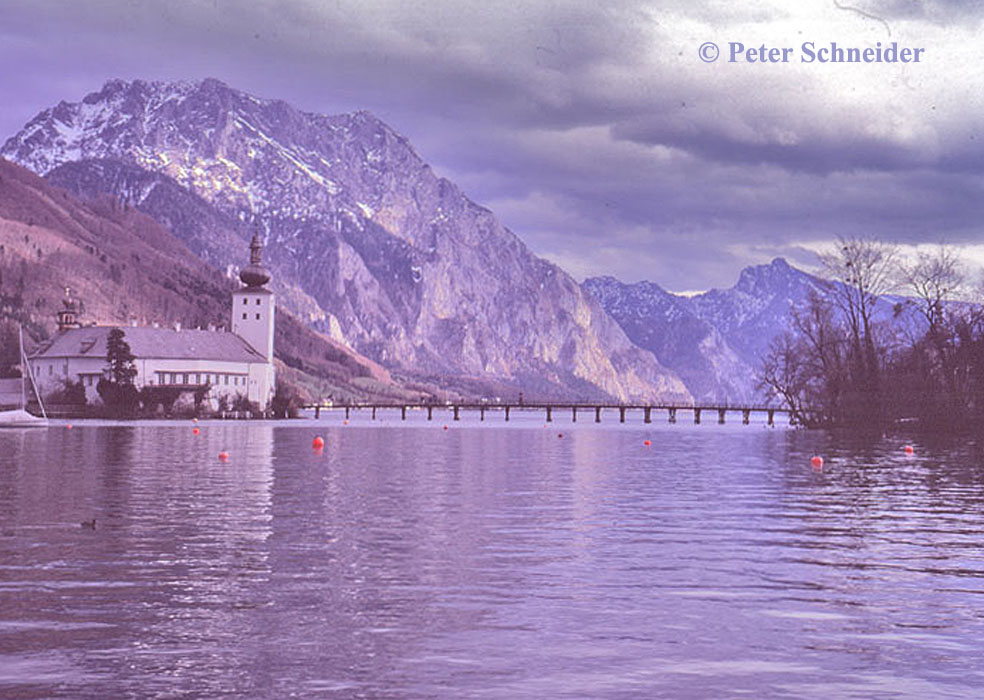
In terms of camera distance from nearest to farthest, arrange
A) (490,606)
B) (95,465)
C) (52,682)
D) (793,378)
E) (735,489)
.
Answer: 1. (52,682)
2. (490,606)
3. (735,489)
4. (95,465)
5. (793,378)

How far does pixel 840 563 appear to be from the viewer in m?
29.1

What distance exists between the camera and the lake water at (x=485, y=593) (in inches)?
650

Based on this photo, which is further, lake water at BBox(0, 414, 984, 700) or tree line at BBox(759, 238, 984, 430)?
tree line at BBox(759, 238, 984, 430)

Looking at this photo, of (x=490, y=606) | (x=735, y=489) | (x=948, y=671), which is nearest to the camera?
(x=948, y=671)

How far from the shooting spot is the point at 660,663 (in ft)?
57.2

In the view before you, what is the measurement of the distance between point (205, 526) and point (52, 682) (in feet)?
66.4

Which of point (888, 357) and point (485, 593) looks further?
point (888, 357)

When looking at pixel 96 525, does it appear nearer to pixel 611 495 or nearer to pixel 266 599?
pixel 266 599

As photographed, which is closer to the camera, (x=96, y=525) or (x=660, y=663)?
(x=660, y=663)

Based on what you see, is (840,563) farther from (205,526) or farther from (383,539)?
(205,526)

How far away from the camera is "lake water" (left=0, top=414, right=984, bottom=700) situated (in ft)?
54.1

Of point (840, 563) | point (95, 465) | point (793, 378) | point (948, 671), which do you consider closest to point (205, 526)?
point (840, 563)

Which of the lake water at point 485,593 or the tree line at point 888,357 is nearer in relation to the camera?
the lake water at point 485,593

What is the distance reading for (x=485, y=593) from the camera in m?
23.7
